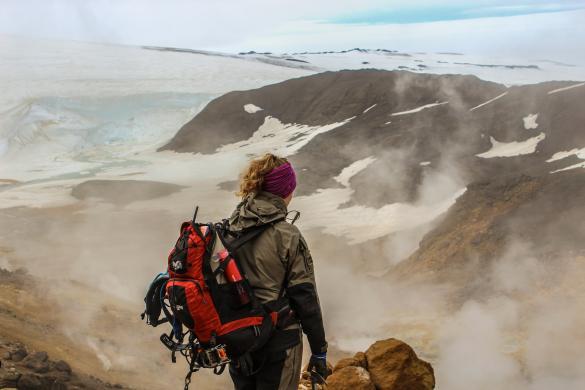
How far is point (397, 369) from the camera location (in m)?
5.78

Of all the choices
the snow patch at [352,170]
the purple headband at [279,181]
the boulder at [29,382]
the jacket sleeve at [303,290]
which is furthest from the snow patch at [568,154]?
the jacket sleeve at [303,290]

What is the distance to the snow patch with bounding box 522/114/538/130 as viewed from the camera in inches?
1040

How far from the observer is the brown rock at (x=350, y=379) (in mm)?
5770

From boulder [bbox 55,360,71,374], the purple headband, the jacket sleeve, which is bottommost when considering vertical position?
boulder [bbox 55,360,71,374]

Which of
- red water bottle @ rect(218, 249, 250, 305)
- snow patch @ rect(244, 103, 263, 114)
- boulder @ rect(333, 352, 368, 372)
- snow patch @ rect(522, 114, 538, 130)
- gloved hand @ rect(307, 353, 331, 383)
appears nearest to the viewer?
red water bottle @ rect(218, 249, 250, 305)

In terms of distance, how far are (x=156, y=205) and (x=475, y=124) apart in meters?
17.1

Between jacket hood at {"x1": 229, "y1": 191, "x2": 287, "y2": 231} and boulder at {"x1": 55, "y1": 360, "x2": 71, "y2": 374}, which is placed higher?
jacket hood at {"x1": 229, "y1": 191, "x2": 287, "y2": 231}

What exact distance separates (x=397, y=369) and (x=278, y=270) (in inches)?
127

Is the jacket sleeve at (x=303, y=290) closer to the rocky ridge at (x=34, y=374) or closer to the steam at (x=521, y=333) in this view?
the rocky ridge at (x=34, y=374)

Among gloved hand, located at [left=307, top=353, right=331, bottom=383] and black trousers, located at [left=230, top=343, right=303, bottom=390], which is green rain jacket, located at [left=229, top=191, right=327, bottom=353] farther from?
black trousers, located at [left=230, top=343, right=303, bottom=390]

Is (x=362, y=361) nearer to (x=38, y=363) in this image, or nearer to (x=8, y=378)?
(x=8, y=378)

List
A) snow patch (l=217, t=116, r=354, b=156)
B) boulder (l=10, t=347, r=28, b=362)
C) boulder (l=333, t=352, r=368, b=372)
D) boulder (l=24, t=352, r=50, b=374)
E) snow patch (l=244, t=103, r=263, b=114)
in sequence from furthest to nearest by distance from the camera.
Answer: snow patch (l=244, t=103, r=263, b=114)
snow patch (l=217, t=116, r=354, b=156)
boulder (l=10, t=347, r=28, b=362)
boulder (l=24, t=352, r=50, b=374)
boulder (l=333, t=352, r=368, b=372)

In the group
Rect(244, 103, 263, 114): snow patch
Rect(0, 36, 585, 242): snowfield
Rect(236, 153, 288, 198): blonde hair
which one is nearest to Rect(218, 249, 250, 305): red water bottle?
Rect(236, 153, 288, 198): blonde hair

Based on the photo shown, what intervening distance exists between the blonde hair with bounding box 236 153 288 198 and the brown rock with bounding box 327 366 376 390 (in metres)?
3.23
